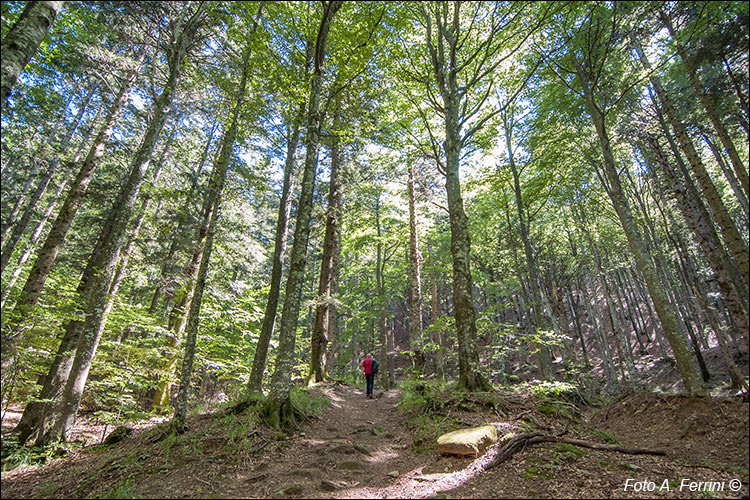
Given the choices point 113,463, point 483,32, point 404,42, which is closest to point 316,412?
point 113,463

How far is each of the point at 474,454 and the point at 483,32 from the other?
484 inches

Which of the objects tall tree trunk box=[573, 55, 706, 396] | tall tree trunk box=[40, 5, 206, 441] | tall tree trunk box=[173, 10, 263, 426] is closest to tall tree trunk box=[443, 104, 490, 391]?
tall tree trunk box=[573, 55, 706, 396]

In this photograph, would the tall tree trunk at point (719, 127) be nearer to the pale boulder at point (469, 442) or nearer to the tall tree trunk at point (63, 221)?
the pale boulder at point (469, 442)

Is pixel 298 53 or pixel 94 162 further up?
pixel 298 53

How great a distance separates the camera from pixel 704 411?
19.1ft

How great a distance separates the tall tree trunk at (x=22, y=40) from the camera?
373 centimetres

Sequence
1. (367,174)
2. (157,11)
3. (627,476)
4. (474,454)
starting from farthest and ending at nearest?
(367,174), (157,11), (474,454), (627,476)

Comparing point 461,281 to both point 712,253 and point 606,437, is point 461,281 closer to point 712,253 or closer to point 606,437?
point 606,437

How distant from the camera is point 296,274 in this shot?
734 cm

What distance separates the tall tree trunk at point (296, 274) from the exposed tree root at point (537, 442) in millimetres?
4374

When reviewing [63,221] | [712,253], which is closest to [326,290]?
[63,221]

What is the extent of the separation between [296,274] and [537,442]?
5.82 m

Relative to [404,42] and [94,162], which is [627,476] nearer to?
[404,42]

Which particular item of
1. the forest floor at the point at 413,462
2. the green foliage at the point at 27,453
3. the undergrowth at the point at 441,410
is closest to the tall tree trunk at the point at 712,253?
the forest floor at the point at 413,462
